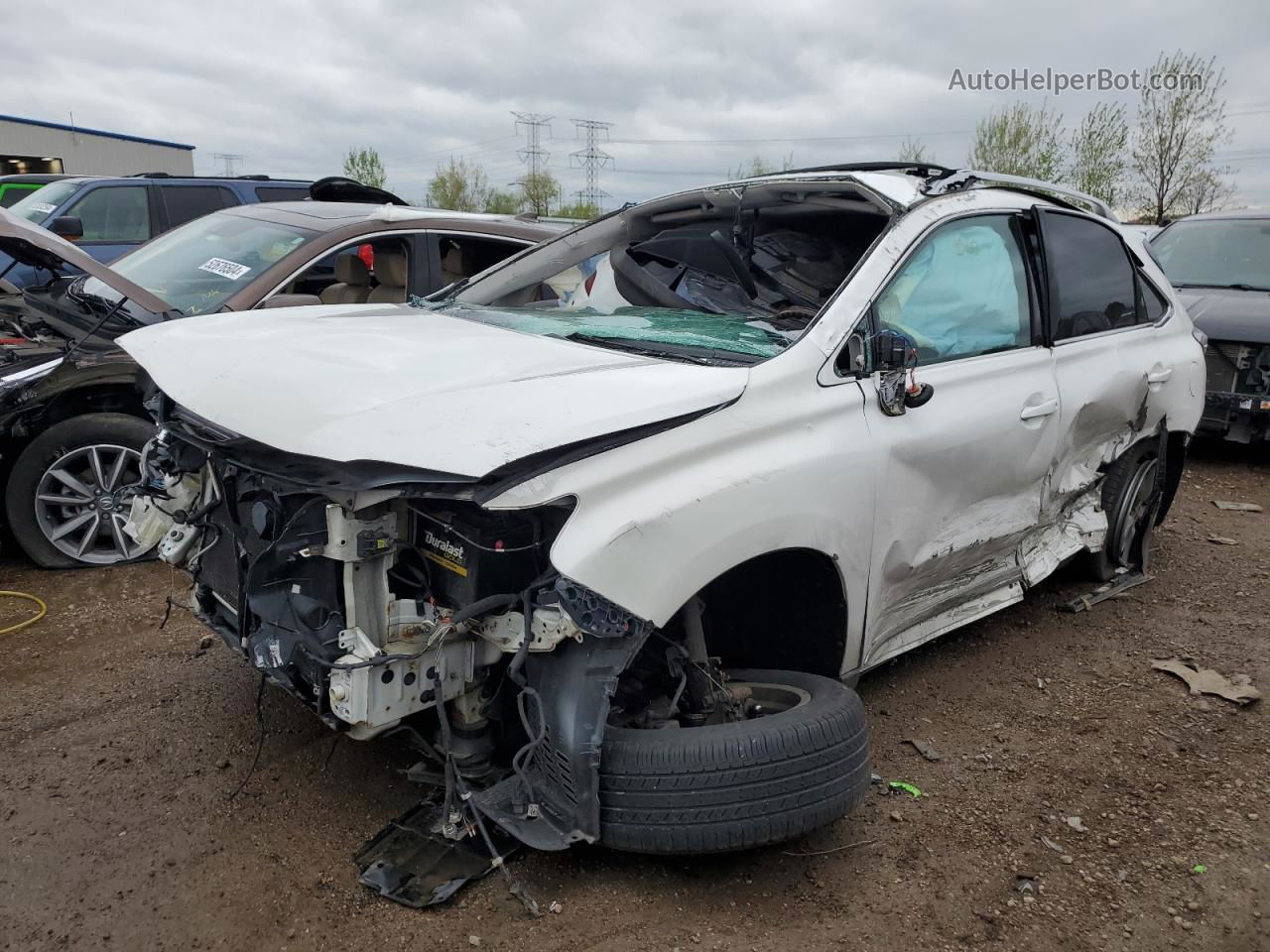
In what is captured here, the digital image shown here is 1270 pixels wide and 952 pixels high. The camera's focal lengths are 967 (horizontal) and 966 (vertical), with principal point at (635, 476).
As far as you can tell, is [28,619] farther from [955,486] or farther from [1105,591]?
[1105,591]

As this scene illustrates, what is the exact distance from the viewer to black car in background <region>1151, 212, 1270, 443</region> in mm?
7109

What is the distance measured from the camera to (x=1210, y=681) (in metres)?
3.87

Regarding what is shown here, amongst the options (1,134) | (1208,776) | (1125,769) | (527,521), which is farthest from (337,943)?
(1,134)

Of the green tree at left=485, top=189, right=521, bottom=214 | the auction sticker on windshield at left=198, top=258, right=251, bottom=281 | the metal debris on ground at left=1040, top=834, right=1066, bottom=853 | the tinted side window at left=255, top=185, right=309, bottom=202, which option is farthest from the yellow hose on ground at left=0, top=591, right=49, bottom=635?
the green tree at left=485, top=189, right=521, bottom=214

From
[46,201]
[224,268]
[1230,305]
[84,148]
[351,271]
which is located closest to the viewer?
[224,268]

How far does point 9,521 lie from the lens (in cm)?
450

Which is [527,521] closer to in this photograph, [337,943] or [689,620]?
[689,620]

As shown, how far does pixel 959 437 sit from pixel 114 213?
29.7ft

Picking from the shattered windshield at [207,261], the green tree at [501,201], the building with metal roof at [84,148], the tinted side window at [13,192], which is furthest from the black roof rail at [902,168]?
the green tree at [501,201]

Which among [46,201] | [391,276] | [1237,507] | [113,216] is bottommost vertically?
[1237,507]

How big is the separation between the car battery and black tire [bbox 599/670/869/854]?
0.47 meters

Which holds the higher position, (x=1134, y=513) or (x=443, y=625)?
(x=443, y=625)

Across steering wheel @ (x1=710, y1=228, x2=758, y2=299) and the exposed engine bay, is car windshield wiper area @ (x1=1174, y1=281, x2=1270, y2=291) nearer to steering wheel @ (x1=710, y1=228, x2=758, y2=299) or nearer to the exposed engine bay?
steering wheel @ (x1=710, y1=228, x2=758, y2=299)

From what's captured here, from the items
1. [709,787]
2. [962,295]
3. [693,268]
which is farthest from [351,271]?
[709,787]
